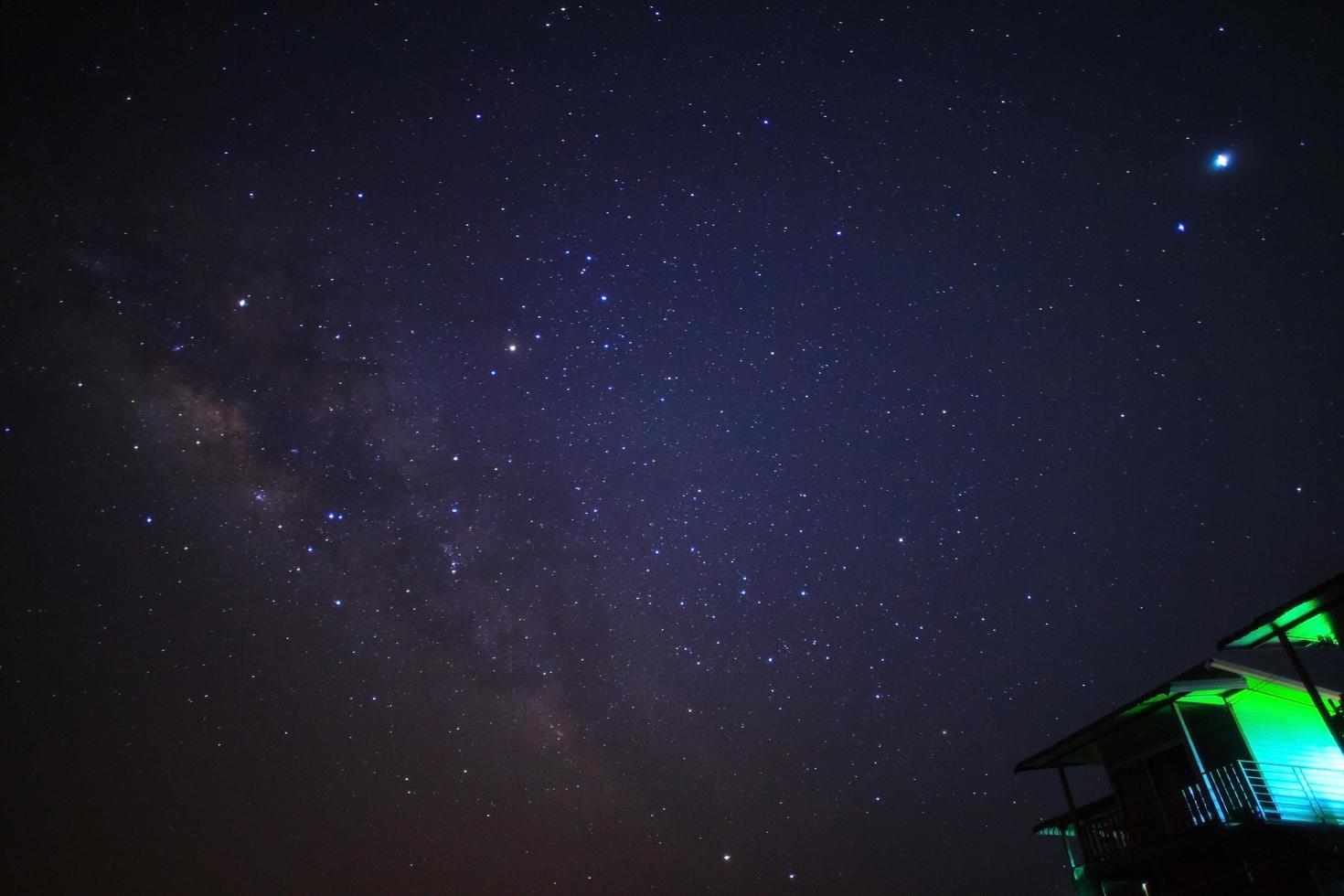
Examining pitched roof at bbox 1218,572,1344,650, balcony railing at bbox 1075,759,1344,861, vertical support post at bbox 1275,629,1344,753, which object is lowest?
balcony railing at bbox 1075,759,1344,861

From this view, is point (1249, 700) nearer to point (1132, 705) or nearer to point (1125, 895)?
point (1132, 705)

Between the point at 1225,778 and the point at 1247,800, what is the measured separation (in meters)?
0.64

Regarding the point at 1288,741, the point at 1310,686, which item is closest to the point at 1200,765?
the point at 1288,741

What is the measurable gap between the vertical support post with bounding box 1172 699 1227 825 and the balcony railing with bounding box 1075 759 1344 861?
15 millimetres

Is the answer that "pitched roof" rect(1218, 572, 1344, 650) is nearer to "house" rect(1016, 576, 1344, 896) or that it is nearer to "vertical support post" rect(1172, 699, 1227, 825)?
"house" rect(1016, 576, 1344, 896)

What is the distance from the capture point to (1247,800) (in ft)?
37.1

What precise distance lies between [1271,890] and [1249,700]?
3.29 meters

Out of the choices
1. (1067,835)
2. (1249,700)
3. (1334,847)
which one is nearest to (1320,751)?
(1249,700)

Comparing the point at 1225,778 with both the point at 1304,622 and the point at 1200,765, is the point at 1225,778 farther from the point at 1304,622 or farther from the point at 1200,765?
the point at 1304,622

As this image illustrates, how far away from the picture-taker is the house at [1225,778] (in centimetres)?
1020

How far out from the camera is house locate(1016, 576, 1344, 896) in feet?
33.4

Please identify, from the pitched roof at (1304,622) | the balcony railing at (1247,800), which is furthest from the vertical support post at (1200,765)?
the pitched roof at (1304,622)

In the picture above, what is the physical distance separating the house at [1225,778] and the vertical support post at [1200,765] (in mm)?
23

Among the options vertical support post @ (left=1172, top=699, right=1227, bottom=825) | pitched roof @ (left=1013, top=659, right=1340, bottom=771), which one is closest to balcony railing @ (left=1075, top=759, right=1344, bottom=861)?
vertical support post @ (left=1172, top=699, right=1227, bottom=825)
